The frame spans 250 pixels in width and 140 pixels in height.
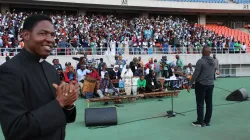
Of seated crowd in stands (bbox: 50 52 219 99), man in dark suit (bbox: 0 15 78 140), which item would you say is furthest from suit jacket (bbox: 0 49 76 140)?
seated crowd in stands (bbox: 50 52 219 99)

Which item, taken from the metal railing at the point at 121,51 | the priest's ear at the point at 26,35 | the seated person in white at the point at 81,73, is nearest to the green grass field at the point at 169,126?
the seated person in white at the point at 81,73

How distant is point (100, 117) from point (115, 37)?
13420 mm

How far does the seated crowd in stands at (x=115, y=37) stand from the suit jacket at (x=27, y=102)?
14026 mm

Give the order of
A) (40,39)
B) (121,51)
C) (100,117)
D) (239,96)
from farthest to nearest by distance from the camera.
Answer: (121,51) → (239,96) → (100,117) → (40,39)

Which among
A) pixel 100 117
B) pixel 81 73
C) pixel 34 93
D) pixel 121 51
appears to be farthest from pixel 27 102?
pixel 121 51

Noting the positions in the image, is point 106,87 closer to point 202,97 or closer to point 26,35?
point 202,97

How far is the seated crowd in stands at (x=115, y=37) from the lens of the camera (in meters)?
17.3

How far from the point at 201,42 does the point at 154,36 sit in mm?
4118

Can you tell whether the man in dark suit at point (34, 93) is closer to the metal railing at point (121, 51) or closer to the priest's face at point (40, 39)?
the priest's face at point (40, 39)

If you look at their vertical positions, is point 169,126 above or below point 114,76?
below

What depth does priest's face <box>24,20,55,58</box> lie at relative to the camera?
6.09ft

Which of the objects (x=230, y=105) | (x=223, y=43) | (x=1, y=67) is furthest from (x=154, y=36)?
(x=1, y=67)

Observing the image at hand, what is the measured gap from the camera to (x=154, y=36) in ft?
71.8

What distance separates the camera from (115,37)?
787 inches
